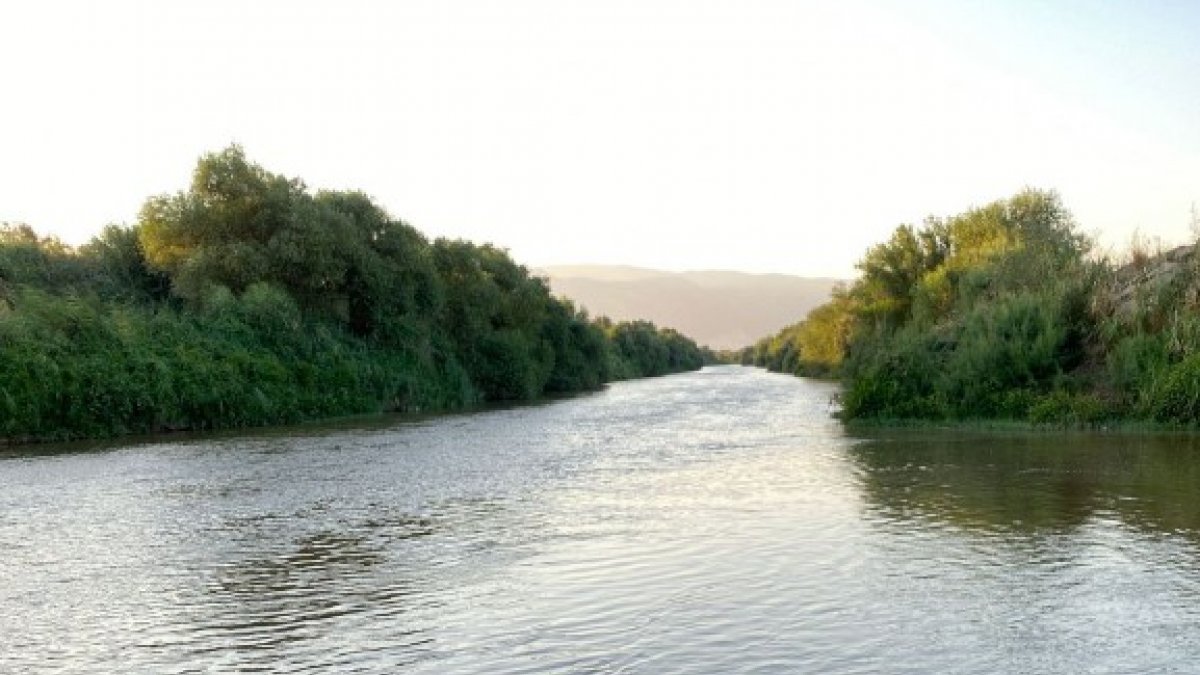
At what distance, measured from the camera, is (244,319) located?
47.2m

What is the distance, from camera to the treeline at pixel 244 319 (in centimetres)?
3484

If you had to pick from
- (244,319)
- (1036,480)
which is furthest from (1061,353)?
(244,319)

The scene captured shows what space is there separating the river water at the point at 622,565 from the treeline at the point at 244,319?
11.3 metres

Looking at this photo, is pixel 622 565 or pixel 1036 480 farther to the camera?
pixel 1036 480

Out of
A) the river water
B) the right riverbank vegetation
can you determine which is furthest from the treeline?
the right riverbank vegetation

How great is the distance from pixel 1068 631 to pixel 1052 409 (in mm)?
22010

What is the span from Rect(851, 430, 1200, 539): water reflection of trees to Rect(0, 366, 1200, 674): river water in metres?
0.09

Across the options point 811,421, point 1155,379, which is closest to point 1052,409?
point 1155,379

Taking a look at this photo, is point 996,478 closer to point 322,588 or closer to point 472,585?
point 472,585

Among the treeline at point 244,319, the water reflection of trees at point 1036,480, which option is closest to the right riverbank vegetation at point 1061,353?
the water reflection of trees at point 1036,480

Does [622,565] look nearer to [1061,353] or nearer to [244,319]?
[1061,353]

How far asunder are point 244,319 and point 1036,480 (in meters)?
37.6

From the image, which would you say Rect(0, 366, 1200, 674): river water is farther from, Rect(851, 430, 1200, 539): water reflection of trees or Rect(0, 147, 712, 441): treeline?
Rect(0, 147, 712, 441): treeline

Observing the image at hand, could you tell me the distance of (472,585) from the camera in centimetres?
1136
